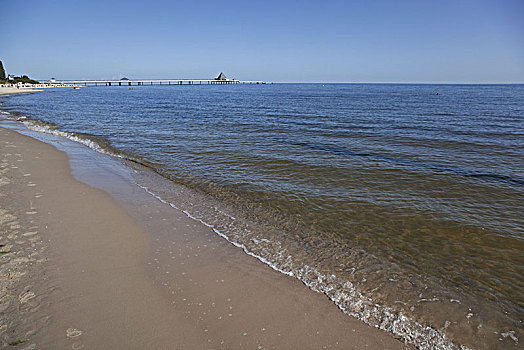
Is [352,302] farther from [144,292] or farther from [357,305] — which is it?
[144,292]

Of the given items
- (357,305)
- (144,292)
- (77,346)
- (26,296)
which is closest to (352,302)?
(357,305)

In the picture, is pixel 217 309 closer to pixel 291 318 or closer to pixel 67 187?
pixel 291 318

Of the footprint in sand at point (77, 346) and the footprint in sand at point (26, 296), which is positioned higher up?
the footprint in sand at point (26, 296)

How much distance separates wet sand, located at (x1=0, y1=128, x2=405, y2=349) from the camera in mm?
3270

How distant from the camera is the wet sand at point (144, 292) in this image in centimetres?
327

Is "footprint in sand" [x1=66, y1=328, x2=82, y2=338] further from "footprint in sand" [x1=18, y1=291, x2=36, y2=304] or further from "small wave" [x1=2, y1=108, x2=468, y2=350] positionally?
"small wave" [x1=2, y1=108, x2=468, y2=350]

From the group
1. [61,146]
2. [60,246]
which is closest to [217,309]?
[60,246]

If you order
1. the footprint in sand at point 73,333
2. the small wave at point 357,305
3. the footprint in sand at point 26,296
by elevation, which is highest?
the footprint in sand at point 26,296

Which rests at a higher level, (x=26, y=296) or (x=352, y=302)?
(x=26, y=296)

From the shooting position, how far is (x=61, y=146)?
14.0 meters

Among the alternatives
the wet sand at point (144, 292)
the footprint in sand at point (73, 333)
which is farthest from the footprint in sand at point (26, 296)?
the footprint in sand at point (73, 333)

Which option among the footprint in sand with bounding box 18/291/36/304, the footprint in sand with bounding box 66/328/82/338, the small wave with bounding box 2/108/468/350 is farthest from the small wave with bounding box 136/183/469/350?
the footprint in sand with bounding box 18/291/36/304

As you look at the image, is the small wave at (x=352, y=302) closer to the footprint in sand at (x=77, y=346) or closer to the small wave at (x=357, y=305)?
the small wave at (x=357, y=305)

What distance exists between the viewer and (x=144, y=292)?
399cm
